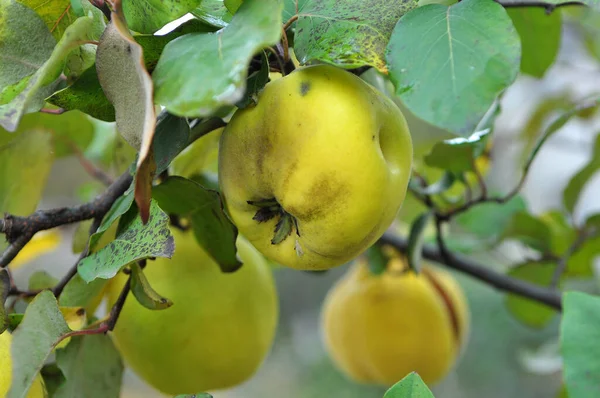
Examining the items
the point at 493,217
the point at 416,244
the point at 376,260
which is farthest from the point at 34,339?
the point at 493,217

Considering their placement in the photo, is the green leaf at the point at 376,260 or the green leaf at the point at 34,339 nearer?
the green leaf at the point at 34,339

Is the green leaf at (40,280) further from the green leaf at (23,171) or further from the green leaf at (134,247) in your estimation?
the green leaf at (134,247)

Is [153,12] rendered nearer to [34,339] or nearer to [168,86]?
[168,86]

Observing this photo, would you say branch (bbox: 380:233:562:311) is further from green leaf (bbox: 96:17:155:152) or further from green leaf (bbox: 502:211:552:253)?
green leaf (bbox: 96:17:155:152)

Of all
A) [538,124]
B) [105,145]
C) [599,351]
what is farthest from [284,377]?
[599,351]

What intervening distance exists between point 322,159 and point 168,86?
0.29 ft

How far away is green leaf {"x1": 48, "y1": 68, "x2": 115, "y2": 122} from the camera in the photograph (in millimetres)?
413

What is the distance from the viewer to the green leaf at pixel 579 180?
74 cm

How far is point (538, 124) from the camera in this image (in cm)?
117

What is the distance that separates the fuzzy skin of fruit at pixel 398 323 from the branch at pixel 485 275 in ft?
0.28

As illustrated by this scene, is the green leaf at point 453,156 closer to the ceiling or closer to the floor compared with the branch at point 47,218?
closer to the floor

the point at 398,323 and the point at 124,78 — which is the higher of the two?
the point at 124,78

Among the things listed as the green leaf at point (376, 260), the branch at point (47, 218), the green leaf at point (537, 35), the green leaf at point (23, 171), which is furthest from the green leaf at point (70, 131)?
the green leaf at point (537, 35)

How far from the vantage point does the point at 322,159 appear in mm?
357
